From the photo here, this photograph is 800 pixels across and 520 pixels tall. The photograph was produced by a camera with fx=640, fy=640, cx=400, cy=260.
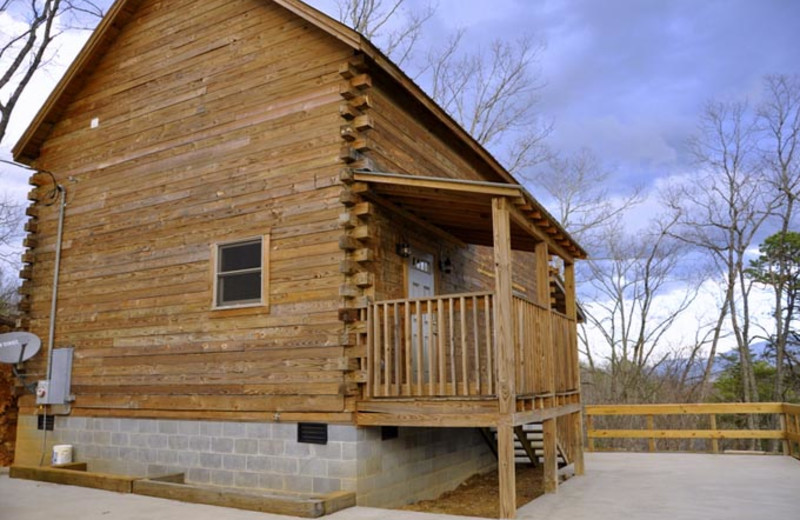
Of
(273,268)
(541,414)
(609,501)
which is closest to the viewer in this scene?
(609,501)

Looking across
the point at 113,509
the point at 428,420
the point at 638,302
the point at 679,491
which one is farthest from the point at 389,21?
the point at 113,509

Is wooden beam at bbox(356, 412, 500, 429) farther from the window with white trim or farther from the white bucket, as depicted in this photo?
the white bucket

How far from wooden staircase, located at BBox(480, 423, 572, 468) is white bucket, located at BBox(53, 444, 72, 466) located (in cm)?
660

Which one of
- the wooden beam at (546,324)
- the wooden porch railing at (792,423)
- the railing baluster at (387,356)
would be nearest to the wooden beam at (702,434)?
the wooden porch railing at (792,423)

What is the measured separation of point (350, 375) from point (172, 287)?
3.30m

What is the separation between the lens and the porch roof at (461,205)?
24.1 ft

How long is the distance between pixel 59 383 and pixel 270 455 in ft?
14.2

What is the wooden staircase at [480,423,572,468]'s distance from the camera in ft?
35.7

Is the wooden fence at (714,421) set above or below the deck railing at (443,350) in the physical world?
below

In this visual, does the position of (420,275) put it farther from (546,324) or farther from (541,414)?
(541,414)

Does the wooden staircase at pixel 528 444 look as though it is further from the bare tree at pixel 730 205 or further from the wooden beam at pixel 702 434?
the bare tree at pixel 730 205

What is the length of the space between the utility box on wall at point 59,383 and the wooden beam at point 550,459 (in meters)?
7.31

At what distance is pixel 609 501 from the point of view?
7.93m

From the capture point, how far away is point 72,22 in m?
19.0
